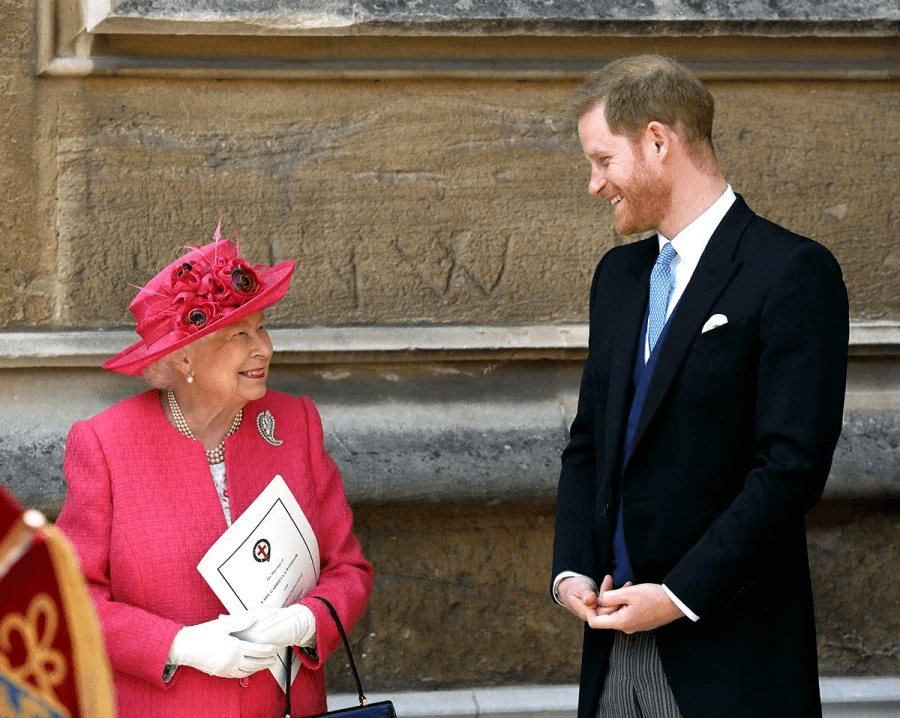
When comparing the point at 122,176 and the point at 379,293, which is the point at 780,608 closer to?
the point at 379,293

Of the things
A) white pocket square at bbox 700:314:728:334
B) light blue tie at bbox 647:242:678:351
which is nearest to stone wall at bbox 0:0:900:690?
light blue tie at bbox 647:242:678:351

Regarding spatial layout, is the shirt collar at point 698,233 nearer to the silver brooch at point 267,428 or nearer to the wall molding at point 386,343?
the silver brooch at point 267,428

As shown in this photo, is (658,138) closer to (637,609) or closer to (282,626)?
(637,609)

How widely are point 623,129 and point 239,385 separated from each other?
884mm

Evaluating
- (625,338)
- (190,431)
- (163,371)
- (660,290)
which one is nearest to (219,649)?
(190,431)

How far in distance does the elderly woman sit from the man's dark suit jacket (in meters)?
0.63

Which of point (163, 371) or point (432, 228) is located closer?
point (163, 371)

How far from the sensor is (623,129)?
2.29 metres

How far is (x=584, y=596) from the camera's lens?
2236 mm

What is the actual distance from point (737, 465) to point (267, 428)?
94 centimetres

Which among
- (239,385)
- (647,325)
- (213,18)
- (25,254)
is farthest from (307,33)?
(647,325)

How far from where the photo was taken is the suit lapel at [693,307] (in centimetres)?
216

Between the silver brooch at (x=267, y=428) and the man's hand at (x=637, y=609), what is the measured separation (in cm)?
76

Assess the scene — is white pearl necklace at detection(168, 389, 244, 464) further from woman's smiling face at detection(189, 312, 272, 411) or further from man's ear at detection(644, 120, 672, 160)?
man's ear at detection(644, 120, 672, 160)
